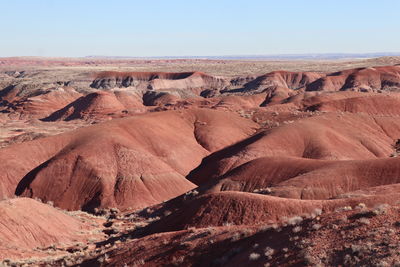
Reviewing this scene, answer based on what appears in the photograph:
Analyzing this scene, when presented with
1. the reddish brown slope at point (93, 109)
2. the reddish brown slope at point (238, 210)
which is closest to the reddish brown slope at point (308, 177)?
the reddish brown slope at point (238, 210)

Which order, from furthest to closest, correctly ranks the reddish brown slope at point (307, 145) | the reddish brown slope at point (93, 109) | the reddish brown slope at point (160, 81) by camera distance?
the reddish brown slope at point (160, 81), the reddish brown slope at point (93, 109), the reddish brown slope at point (307, 145)

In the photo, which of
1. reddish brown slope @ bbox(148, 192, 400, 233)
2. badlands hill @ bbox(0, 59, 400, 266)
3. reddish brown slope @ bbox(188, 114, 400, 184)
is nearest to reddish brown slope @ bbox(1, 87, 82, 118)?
badlands hill @ bbox(0, 59, 400, 266)

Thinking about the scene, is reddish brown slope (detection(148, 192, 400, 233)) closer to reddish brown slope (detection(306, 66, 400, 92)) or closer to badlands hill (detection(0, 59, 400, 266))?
badlands hill (detection(0, 59, 400, 266))

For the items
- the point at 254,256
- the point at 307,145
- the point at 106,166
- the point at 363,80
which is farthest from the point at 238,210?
the point at 363,80

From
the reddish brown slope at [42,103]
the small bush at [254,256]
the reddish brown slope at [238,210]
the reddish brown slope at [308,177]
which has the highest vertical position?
the small bush at [254,256]

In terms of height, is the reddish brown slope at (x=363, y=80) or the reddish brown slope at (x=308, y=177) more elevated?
the reddish brown slope at (x=308, y=177)

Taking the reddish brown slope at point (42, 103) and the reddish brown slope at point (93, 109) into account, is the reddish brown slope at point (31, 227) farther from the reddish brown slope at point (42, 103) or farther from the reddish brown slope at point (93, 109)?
the reddish brown slope at point (42, 103)

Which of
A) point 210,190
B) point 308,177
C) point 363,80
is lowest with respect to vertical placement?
point 363,80

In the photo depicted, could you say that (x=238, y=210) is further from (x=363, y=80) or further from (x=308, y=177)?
(x=363, y=80)
